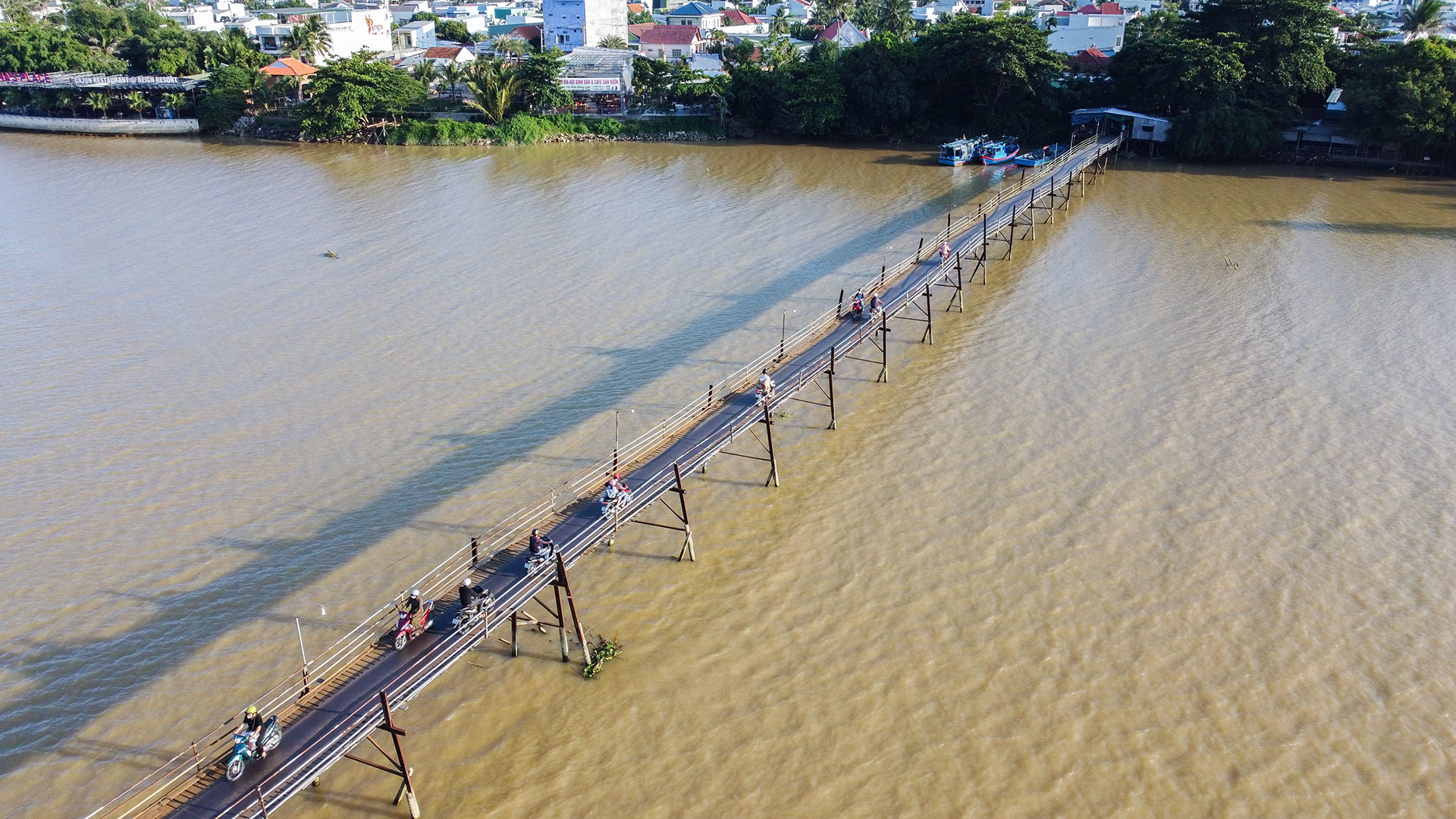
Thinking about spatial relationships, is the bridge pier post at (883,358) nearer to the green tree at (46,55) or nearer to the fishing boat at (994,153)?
the fishing boat at (994,153)

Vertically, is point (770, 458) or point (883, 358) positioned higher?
point (883, 358)

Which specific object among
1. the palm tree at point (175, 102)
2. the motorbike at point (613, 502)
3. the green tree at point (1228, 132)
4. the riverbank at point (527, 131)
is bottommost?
the motorbike at point (613, 502)

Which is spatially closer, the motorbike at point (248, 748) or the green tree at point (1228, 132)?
the motorbike at point (248, 748)

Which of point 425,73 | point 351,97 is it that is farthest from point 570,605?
point 425,73

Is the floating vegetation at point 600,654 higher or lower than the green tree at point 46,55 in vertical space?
lower

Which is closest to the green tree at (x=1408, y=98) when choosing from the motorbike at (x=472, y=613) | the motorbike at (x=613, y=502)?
the motorbike at (x=613, y=502)

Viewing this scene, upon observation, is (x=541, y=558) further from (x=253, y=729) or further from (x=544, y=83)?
(x=544, y=83)

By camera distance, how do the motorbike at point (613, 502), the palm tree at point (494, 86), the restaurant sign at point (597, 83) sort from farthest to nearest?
the restaurant sign at point (597, 83) < the palm tree at point (494, 86) < the motorbike at point (613, 502)
